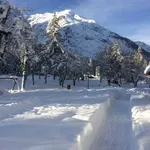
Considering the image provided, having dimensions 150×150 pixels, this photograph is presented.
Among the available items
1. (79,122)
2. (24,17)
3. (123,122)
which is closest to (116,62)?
(24,17)

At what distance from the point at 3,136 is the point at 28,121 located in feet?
9.29

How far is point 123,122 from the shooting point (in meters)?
16.9

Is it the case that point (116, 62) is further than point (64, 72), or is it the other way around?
point (116, 62)

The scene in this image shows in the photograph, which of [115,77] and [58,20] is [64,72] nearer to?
[58,20]

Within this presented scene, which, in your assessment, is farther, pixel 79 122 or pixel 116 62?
pixel 116 62

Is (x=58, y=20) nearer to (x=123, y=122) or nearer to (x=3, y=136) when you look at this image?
(x=123, y=122)

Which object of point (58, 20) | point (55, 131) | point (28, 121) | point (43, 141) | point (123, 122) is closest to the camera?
point (43, 141)

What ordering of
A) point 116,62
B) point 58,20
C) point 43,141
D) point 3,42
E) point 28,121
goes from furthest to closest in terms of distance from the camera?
point 116,62, point 58,20, point 3,42, point 28,121, point 43,141

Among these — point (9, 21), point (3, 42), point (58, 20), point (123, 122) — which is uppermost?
point (58, 20)

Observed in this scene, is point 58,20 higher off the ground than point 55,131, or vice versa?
point 58,20

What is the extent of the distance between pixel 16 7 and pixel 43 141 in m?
19.8

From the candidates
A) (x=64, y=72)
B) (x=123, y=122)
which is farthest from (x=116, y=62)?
(x=123, y=122)

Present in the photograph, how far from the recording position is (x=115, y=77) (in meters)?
76.9

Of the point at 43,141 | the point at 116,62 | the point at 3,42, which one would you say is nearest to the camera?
the point at 43,141
